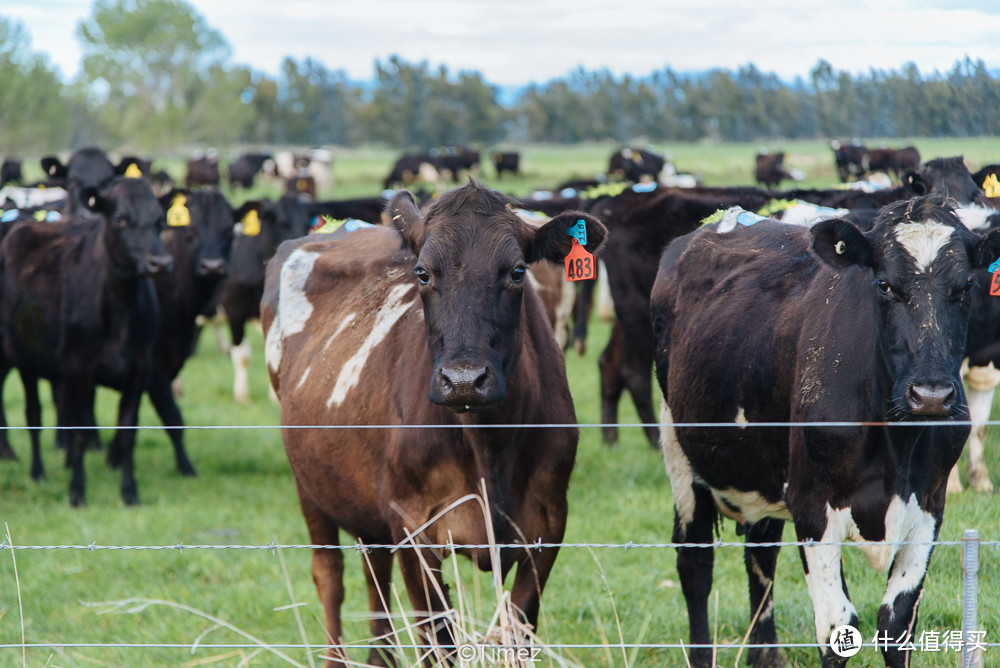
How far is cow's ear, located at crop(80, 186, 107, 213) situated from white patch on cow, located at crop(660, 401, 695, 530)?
216 inches

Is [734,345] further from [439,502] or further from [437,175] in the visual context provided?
[437,175]

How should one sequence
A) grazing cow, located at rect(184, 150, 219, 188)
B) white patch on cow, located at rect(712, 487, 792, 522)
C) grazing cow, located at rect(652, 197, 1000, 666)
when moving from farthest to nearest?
1. grazing cow, located at rect(184, 150, 219, 188)
2. white patch on cow, located at rect(712, 487, 792, 522)
3. grazing cow, located at rect(652, 197, 1000, 666)

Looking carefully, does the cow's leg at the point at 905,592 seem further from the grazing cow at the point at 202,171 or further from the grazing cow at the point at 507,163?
the grazing cow at the point at 507,163

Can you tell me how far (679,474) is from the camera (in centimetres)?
480

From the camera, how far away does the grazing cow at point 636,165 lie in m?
29.2

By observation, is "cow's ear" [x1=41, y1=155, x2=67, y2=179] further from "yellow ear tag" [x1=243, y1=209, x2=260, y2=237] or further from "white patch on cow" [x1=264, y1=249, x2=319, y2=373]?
"white patch on cow" [x1=264, y1=249, x2=319, y2=373]

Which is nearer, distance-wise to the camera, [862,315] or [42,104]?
[862,315]

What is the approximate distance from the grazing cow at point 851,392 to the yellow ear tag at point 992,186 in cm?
295

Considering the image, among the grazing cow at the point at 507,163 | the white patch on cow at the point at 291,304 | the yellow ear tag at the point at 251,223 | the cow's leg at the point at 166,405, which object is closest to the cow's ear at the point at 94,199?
the cow's leg at the point at 166,405

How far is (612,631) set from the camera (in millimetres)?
5027

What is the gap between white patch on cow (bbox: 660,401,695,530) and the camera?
15.6ft

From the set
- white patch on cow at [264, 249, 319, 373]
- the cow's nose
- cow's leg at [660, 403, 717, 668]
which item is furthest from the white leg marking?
the cow's nose

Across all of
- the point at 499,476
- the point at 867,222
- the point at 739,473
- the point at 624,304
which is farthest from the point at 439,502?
the point at 624,304

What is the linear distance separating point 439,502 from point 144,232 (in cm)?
528
